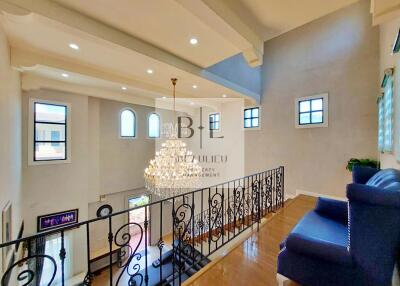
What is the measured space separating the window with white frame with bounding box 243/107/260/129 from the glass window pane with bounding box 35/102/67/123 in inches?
221

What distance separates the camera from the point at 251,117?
6566 millimetres

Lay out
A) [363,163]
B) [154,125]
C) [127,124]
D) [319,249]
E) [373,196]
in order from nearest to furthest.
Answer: [373,196] → [319,249] → [363,163] → [127,124] → [154,125]

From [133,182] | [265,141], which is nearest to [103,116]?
[133,182]

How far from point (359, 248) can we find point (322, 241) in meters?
0.25

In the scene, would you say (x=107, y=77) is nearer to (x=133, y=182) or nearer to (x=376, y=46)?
(x=133, y=182)

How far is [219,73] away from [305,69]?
8.53ft

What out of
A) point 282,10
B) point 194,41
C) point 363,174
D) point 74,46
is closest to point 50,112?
point 74,46

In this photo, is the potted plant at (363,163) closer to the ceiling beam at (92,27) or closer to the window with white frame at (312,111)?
the window with white frame at (312,111)

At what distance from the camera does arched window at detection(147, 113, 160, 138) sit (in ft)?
25.9

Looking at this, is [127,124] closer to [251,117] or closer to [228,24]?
[251,117]

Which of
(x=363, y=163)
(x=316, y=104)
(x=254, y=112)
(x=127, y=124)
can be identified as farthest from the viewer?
(x=127, y=124)

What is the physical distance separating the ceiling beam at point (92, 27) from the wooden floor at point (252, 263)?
307cm

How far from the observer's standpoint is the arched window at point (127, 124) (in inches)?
280

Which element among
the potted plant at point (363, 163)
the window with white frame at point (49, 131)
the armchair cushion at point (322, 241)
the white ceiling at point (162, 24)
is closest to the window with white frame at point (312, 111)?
the potted plant at point (363, 163)
